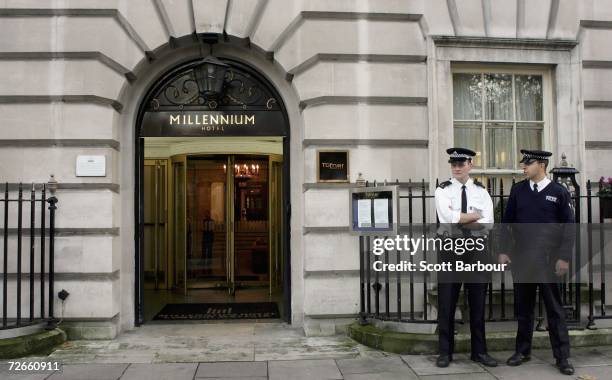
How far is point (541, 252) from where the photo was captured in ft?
19.0

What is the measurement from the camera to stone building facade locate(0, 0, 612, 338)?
7.09 m

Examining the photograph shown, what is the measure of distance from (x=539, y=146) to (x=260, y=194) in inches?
211

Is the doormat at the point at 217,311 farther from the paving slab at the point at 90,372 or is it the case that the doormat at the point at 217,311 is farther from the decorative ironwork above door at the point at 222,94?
the decorative ironwork above door at the point at 222,94

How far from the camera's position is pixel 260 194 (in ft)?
36.2

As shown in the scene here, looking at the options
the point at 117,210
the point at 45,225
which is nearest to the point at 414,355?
the point at 117,210

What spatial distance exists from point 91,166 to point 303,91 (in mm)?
2982

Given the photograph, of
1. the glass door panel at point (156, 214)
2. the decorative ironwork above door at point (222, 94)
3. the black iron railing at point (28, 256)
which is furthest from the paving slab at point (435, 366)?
the glass door panel at point (156, 214)

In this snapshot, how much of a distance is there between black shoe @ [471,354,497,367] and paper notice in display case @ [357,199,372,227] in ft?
6.30

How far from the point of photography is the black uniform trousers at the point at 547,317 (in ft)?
18.7

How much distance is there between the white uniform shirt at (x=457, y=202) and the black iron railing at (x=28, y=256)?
469 centimetres

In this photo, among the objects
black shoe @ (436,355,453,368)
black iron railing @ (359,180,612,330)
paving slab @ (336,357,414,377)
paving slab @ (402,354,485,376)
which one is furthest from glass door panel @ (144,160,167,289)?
black shoe @ (436,355,453,368)

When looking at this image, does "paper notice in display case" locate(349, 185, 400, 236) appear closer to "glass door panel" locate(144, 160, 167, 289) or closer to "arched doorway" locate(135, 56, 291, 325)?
"arched doorway" locate(135, 56, 291, 325)

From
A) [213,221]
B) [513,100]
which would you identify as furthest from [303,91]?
[213,221]

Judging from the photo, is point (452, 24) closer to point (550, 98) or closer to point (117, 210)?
point (550, 98)
